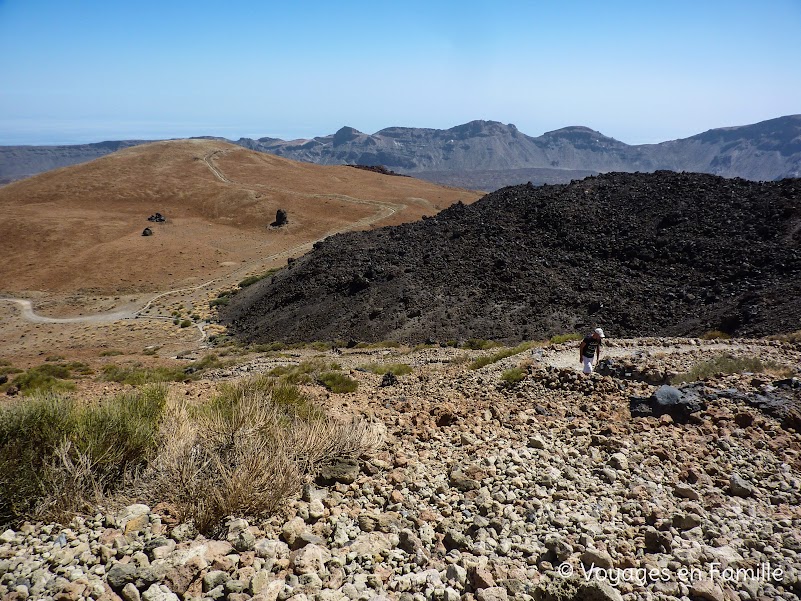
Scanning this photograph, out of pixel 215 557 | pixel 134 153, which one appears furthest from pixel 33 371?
pixel 134 153

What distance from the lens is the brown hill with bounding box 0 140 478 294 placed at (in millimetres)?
39906

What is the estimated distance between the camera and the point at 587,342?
9.76 m

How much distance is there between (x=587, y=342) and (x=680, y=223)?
1560cm

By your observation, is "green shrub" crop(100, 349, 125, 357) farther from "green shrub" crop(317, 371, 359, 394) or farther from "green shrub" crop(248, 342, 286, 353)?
"green shrub" crop(317, 371, 359, 394)

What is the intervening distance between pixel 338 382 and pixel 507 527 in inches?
274

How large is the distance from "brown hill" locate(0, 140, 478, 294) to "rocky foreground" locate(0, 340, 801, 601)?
35.9m

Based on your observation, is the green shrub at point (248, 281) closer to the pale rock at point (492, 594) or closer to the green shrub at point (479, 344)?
the green shrub at point (479, 344)

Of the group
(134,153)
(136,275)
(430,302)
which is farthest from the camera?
(134,153)

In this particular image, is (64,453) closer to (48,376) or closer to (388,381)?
(388,381)

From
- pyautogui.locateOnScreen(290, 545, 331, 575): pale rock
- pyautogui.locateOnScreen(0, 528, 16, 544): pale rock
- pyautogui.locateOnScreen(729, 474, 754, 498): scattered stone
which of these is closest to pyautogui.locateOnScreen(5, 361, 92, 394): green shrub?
pyautogui.locateOnScreen(0, 528, 16, 544): pale rock

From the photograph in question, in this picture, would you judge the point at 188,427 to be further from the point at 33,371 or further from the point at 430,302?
the point at 430,302

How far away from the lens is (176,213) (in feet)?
186

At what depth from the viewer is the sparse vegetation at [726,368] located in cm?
798

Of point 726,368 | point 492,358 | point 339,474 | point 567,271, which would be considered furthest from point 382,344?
point 339,474
